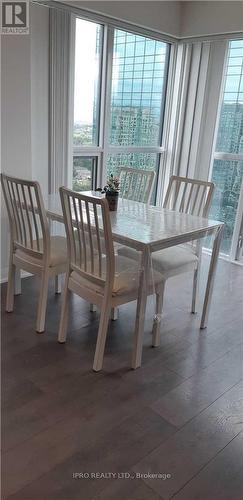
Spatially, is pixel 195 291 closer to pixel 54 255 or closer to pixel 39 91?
pixel 54 255

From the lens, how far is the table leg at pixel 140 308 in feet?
6.99

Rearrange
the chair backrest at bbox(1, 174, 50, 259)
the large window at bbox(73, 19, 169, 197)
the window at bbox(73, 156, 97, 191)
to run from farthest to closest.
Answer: the window at bbox(73, 156, 97, 191), the large window at bbox(73, 19, 169, 197), the chair backrest at bbox(1, 174, 50, 259)

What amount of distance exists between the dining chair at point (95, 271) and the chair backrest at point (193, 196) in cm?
86

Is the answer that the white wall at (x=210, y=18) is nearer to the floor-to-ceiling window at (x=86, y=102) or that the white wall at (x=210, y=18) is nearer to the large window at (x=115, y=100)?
the large window at (x=115, y=100)

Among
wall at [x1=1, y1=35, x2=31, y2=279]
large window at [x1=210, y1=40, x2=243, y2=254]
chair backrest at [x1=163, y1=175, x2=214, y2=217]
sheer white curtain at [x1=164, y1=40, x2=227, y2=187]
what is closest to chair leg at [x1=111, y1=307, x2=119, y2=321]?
chair backrest at [x1=163, y1=175, x2=214, y2=217]

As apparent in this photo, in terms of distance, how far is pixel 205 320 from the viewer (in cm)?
278

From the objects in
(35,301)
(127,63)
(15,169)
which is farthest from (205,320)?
(127,63)

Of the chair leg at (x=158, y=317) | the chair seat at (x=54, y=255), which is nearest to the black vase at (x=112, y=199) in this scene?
the chair seat at (x=54, y=255)

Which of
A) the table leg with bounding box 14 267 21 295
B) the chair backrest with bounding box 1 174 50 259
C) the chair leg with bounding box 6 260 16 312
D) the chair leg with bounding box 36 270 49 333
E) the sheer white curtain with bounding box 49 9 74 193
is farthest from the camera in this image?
the sheer white curtain with bounding box 49 9 74 193

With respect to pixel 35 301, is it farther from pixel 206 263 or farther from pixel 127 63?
pixel 127 63

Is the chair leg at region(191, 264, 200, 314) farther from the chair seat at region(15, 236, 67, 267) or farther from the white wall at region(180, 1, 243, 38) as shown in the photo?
the white wall at region(180, 1, 243, 38)

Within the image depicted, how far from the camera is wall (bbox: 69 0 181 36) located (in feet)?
11.0

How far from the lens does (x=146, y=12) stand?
3730 millimetres

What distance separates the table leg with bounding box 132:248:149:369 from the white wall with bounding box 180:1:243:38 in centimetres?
274
